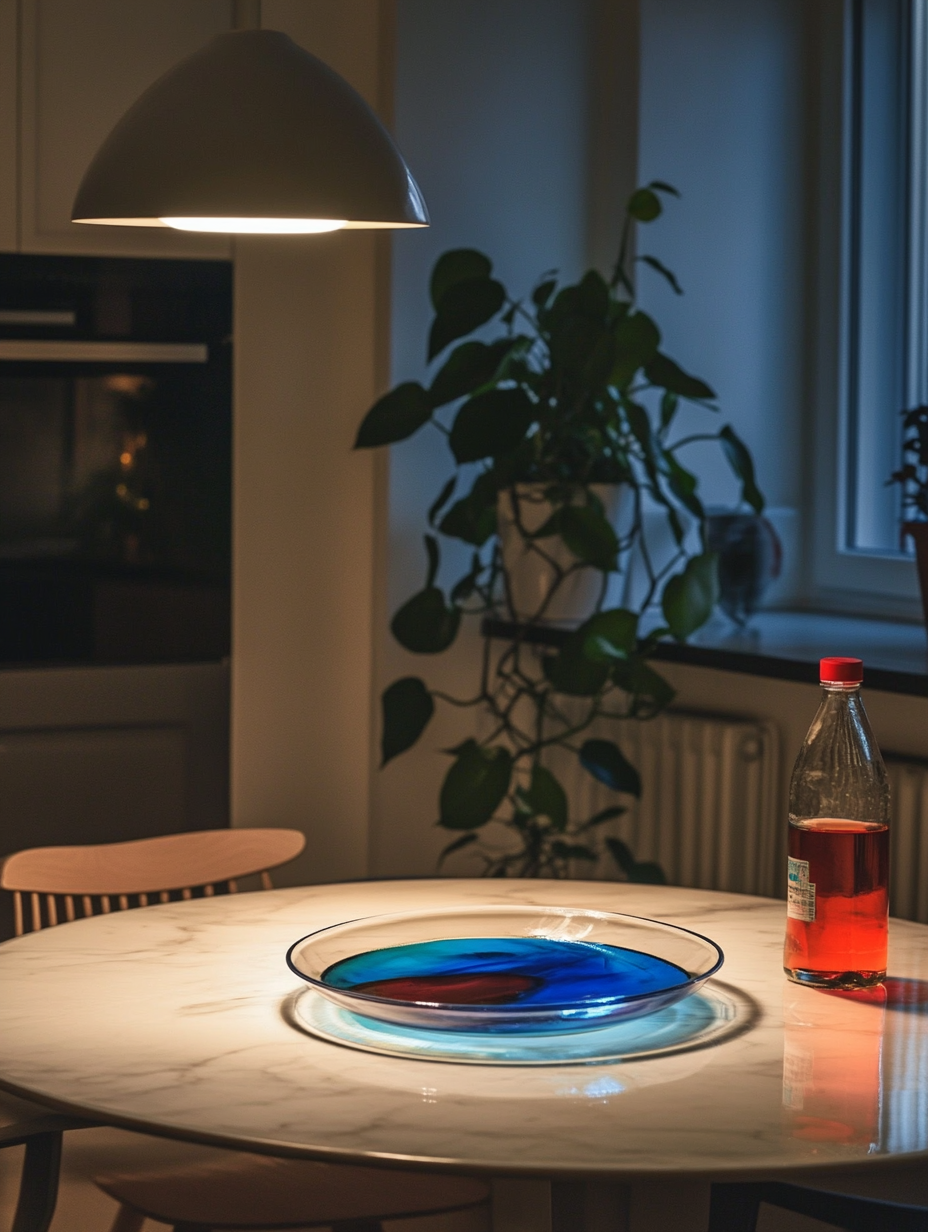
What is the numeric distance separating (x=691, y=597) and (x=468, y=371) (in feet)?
1.82

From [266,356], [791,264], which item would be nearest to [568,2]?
[791,264]

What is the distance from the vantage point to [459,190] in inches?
127

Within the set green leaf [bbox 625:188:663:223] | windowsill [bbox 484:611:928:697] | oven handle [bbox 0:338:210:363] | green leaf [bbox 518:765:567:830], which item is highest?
green leaf [bbox 625:188:663:223]

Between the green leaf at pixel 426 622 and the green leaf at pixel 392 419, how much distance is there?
11.2 inches

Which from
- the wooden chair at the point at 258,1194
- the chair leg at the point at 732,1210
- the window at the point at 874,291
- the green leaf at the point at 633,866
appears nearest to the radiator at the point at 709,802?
the green leaf at the point at 633,866

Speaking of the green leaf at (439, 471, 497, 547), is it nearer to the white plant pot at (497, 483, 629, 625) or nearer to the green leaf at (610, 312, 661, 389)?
the white plant pot at (497, 483, 629, 625)

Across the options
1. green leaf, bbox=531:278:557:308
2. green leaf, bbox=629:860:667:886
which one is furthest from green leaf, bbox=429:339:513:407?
green leaf, bbox=629:860:667:886

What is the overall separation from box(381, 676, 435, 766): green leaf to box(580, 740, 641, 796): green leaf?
31cm

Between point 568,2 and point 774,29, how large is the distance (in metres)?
0.44

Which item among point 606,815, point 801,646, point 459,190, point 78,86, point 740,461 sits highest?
point 78,86

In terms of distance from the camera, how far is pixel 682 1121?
115 centimetres

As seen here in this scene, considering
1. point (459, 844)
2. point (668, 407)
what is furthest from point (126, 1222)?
point (668, 407)

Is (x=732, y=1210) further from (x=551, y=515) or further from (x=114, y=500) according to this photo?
(x=114, y=500)

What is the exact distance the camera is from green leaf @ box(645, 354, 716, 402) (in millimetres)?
2883
